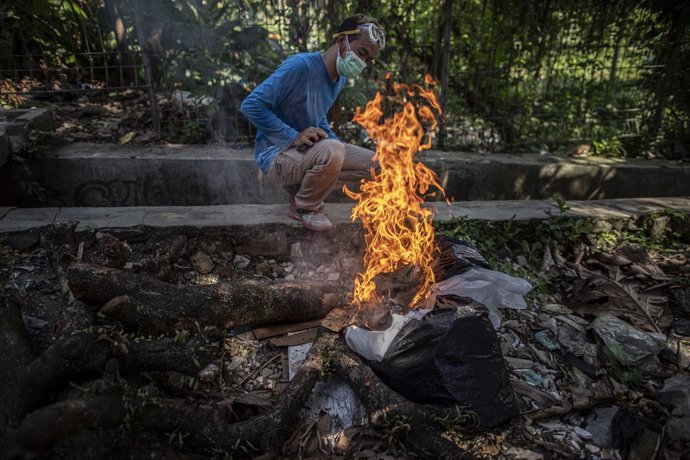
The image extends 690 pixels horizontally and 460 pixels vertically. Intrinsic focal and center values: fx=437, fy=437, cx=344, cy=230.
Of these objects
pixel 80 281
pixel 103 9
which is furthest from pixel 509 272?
pixel 103 9

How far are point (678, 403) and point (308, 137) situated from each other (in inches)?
131

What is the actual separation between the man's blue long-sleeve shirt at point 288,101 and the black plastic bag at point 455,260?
169 centimetres

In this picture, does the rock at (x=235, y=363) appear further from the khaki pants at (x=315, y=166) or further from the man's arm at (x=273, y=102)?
the man's arm at (x=273, y=102)

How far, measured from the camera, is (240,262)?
4074mm

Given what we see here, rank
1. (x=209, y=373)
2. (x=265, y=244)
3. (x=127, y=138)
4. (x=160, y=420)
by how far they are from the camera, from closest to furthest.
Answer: (x=160, y=420)
(x=209, y=373)
(x=265, y=244)
(x=127, y=138)

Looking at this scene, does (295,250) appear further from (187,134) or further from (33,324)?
(187,134)

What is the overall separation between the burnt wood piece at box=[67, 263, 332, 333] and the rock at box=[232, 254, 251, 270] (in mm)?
726

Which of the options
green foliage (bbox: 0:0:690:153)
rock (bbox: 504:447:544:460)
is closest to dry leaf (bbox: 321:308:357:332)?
rock (bbox: 504:447:544:460)

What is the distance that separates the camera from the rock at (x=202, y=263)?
3891 mm

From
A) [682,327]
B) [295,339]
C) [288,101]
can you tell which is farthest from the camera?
[288,101]

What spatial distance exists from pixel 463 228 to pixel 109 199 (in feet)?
13.0

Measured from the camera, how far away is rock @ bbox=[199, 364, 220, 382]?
2.94 metres

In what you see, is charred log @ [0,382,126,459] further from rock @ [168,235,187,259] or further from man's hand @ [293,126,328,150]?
man's hand @ [293,126,328,150]

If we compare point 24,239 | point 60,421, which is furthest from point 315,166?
point 60,421
